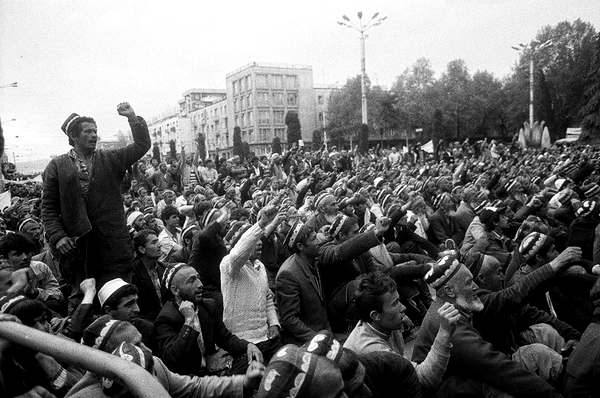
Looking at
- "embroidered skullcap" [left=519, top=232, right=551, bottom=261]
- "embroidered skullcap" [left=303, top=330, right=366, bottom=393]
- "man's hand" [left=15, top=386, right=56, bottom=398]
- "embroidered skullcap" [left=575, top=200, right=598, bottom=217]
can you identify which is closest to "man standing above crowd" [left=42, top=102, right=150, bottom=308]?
"man's hand" [left=15, top=386, right=56, bottom=398]

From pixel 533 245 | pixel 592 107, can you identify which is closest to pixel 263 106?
pixel 592 107

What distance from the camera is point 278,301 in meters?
4.18

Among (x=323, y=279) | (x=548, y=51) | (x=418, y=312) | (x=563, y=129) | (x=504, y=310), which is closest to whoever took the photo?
(x=504, y=310)

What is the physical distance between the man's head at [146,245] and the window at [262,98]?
76520 millimetres

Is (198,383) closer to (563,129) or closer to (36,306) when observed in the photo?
(36,306)

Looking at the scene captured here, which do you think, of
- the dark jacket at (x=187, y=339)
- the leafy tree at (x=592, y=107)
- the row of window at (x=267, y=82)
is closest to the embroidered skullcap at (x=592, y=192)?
the dark jacket at (x=187, y=339)

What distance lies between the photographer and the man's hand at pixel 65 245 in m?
3.59

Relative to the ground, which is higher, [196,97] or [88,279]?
[196,97]

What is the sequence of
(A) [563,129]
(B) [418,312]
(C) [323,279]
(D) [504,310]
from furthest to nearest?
(A) [563,129]
(B) [418,312]
(C) [323,279]
(D) [504,310]

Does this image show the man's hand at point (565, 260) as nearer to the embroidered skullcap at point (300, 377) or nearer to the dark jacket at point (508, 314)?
the dark jacket at point (508, 314)

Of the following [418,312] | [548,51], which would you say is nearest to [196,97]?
[548,51]

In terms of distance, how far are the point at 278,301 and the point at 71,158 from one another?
2.07 metres

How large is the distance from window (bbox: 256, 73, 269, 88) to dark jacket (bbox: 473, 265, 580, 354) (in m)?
78.6

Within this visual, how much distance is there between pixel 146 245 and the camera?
4.96m
